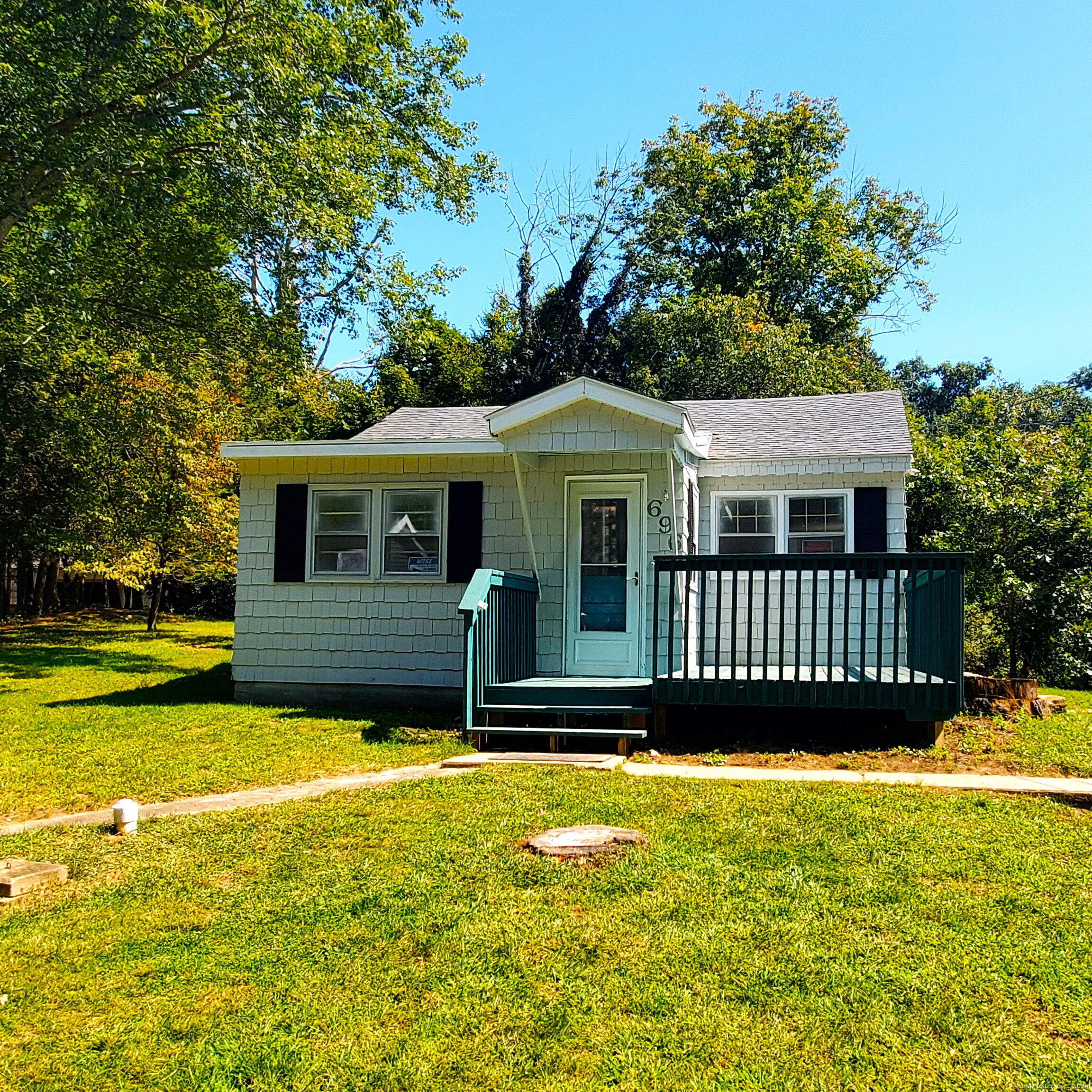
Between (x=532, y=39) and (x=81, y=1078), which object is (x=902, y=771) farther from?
(x=532, y=39)

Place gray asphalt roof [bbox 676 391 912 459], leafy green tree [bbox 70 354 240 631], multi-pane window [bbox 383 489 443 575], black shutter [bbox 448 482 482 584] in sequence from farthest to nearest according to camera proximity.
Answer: leafy green tree [bbox 70 354 240 631]
multi-pane window [bbox 383 489 443 575]
black shutter [bbox 448 482 482 584]
gray asphalt roof [bbox 676 391 912 459]

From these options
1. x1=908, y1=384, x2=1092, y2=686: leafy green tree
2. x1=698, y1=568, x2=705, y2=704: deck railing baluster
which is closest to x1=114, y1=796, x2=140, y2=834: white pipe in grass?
x1=698, y1=568, x2=705, y2=704: deck railing baluster

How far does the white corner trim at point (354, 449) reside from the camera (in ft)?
32.3

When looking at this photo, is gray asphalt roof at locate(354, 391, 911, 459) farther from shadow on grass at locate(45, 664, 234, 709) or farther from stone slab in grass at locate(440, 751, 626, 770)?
stone slab in grass at locate(440, 751, 626, 770)

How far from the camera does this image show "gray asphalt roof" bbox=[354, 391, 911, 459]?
395 inches

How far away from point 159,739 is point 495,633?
125 inches

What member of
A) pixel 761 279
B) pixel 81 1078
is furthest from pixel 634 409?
pixel 761 279

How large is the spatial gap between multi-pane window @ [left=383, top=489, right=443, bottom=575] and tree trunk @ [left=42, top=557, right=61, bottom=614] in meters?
17.1

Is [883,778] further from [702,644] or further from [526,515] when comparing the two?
[526,515]

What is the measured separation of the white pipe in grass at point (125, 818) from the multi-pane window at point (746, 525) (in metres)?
6.88

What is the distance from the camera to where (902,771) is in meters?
6.66

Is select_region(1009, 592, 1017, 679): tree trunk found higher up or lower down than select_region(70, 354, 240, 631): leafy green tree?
lower down

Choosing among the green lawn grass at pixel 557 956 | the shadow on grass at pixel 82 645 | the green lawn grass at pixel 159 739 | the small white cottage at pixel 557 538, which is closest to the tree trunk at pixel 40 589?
the shadow on grass at pixel 82 645

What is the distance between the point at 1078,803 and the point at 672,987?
12.2 ft
